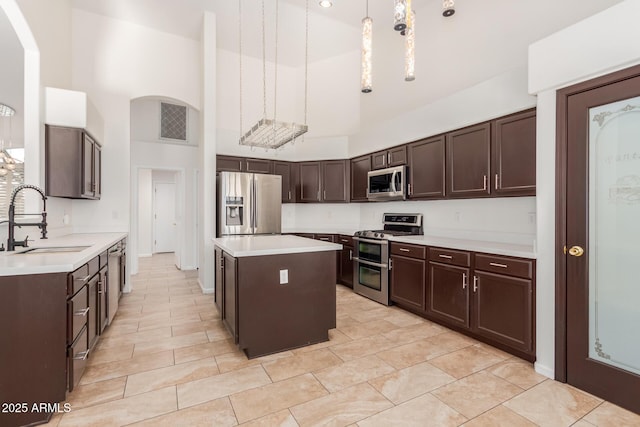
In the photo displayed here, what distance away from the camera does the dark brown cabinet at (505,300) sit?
2.46m

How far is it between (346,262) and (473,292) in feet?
7.35

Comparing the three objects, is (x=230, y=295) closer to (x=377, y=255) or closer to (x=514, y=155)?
(x=377, y=255)

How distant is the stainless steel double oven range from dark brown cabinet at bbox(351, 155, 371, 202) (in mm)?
569

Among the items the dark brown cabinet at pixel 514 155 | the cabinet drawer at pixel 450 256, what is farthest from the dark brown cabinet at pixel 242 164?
the dark brown cabinet at pixel 514 155

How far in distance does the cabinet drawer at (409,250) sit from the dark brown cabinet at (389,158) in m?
1.17

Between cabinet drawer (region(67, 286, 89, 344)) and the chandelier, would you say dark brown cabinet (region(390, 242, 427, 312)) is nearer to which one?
the chandelier

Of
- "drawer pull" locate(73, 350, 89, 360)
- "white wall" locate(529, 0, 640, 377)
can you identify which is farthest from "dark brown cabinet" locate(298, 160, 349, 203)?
"drawer pull" locate(73, 350, 89, 360)

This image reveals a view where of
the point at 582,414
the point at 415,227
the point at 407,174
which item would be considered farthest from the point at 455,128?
the point at 582,414

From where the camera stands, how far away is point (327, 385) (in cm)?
215

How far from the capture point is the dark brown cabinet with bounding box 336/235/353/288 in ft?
15.7

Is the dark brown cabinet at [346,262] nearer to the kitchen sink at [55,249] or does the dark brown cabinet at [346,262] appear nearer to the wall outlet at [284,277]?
the wall outlet at [284,277]

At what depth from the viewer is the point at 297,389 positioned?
6.91 feet

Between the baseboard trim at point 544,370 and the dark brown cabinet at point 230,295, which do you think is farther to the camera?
the dark brown cabinet at point 230,295

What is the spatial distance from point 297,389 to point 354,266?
263 cm
